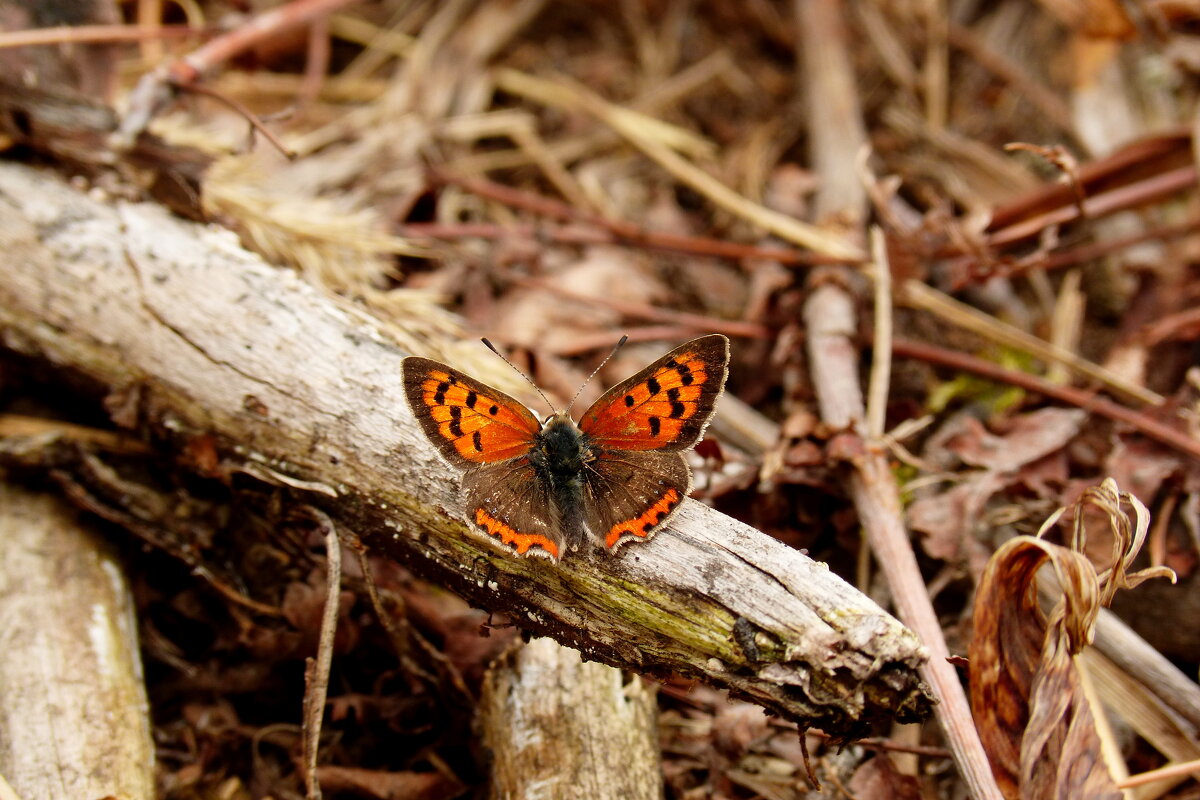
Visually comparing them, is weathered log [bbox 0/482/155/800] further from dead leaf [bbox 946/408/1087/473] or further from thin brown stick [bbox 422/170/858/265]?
dead leaf [bbox 946/408/1087/473]

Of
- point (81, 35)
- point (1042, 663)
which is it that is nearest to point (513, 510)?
point (1042, 663)

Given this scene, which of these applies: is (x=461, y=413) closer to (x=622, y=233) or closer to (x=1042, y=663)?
(x=1042, y=663)

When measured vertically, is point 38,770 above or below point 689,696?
below

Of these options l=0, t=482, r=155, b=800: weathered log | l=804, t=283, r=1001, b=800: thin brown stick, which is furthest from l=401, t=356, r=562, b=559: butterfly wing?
l=0, t=482, r=155, b=800: weathered log

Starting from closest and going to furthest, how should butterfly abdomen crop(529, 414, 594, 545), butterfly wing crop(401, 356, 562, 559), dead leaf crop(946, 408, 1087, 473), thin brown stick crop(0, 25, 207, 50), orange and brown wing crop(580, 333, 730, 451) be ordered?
1. butterfly wing crop(401, 356, 562, 559)
2. orange and brown wing crop(580, 333, 730, 451)
3. butterfly abdomen crop(529, 414, 594, 545)
4. dead leaf crop(946, 408, 1087, 473)
5. thin brown stick crop(0, 25, 207, 50)

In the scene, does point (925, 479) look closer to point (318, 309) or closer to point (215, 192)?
point (318, 309)

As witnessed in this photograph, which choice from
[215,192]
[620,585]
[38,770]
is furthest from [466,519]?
[215,192]
